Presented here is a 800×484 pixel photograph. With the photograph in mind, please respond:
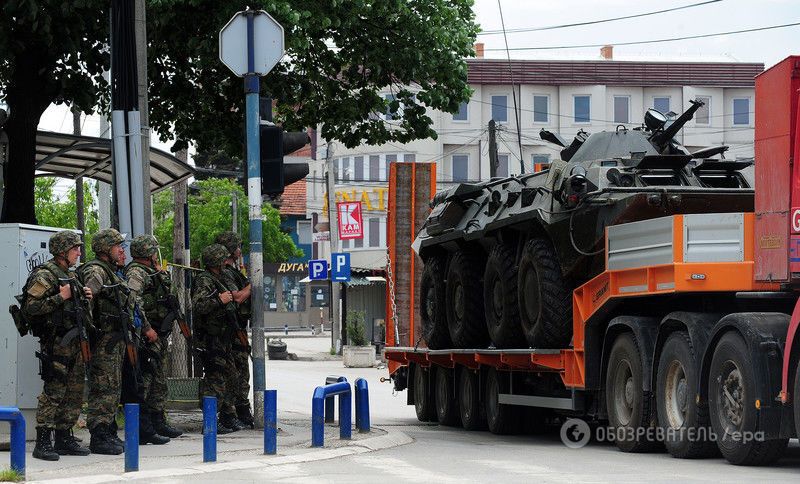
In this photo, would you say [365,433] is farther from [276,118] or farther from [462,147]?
[462,147]

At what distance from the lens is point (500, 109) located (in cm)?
6688

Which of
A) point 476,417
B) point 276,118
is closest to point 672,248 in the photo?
point 476,417

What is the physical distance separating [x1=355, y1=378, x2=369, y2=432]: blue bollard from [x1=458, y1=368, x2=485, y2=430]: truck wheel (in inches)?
160

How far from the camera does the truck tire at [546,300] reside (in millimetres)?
15812

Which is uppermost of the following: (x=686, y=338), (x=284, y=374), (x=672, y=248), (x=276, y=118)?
(x=276, y=118)

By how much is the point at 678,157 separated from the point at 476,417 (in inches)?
208

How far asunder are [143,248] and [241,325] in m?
1.97

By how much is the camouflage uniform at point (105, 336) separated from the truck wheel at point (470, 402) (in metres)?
6.95

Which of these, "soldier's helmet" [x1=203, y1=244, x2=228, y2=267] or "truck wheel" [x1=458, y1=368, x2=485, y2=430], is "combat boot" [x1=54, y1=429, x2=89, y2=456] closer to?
"soldier's helmet" [x1=203, y1=244, x2=228, y2=267]

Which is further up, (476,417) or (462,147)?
(462,147)

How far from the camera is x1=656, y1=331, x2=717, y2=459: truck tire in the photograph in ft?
42.1

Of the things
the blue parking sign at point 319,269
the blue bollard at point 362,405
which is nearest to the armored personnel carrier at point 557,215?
the blue bollard at point 362,405

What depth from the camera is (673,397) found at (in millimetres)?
13438

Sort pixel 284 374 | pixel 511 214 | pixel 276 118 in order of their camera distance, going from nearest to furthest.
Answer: pixel 511 214 < pixel 276 118 < pixel 284 374
